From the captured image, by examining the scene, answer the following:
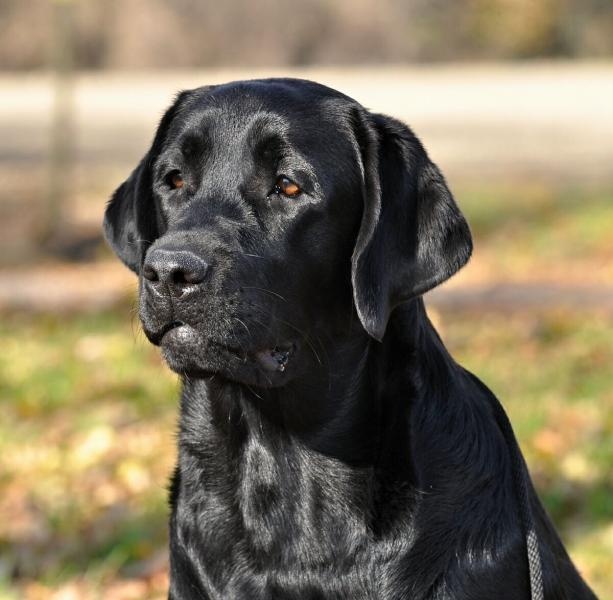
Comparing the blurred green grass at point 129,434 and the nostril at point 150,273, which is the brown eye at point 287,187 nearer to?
the nostril at point 150,273

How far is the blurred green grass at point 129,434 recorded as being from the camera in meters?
5.29

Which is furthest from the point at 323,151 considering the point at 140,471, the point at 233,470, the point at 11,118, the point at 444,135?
the point at 11,118

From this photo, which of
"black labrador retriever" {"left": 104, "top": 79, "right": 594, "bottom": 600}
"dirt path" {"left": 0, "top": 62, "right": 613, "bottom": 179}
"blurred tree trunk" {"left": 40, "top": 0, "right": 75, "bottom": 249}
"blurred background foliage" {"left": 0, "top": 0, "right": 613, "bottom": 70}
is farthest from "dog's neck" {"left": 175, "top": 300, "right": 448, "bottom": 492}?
"blurred background foliage" {"left": 0, "top": 0, "right": 613, "bottom": 70}

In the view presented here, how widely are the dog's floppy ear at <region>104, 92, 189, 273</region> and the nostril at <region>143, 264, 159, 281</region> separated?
56 cm

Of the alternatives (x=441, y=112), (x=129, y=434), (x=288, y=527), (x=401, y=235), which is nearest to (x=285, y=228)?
(x=401, y=235)

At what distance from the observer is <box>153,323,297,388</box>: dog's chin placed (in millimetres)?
3289

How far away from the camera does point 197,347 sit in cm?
329

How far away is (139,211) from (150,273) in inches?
27.7

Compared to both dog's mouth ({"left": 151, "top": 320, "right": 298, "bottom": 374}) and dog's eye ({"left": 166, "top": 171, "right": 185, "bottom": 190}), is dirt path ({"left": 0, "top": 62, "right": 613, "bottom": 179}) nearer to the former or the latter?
dog's eye ({"left": 166, "top": 171, "right": 185, "bottom": 190})

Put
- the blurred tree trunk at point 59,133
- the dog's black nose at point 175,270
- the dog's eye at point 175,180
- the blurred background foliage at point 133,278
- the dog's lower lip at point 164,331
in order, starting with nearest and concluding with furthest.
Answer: the dog's black nose at point 175,270
the dog's lower lip at point 164,331
the dog's eye at point 175,180
the blurred background foliage at point 133,278
the blurred tree trunk at point 59,133

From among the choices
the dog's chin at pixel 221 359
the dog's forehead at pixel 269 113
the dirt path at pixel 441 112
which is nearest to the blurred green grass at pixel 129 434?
the dog's chin at pixel 221 359

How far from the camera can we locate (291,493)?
3.56 m

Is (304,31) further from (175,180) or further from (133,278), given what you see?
(175,180)

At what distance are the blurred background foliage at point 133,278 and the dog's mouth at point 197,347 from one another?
313 millimetres
